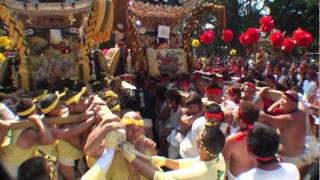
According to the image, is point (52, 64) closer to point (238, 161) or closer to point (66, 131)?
point (66, 131)

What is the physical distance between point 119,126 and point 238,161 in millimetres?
1375

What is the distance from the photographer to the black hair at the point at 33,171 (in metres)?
2.46

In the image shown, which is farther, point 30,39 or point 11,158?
point 30,39

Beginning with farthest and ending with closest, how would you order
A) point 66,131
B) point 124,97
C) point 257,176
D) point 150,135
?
point 124,97, point 150,135, point 66,131, point 257,176

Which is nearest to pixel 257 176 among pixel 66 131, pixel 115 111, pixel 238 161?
pixel 238 161

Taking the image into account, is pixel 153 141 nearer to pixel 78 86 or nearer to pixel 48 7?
pixel 78 86

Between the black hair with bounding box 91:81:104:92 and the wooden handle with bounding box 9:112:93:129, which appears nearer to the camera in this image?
the wooden handle with bounding box 9:112:93:129

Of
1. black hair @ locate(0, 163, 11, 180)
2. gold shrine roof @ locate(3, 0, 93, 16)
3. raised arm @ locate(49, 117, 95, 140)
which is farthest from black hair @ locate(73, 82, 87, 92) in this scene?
black hair @ locate(0, 163, 11, 180)

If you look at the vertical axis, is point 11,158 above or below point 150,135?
above

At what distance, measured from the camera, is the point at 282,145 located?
452 centimetres

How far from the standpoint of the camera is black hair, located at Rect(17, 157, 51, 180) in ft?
8.07

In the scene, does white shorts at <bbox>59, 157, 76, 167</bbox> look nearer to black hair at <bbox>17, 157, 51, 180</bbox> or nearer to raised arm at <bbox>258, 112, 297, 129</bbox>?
black hair at <bbox>17, 157, 51, 180</bbox>

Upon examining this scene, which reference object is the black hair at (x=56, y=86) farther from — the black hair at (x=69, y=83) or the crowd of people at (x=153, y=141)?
the crowd of people at (x=153, y=141)

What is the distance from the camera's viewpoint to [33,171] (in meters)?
2.46
